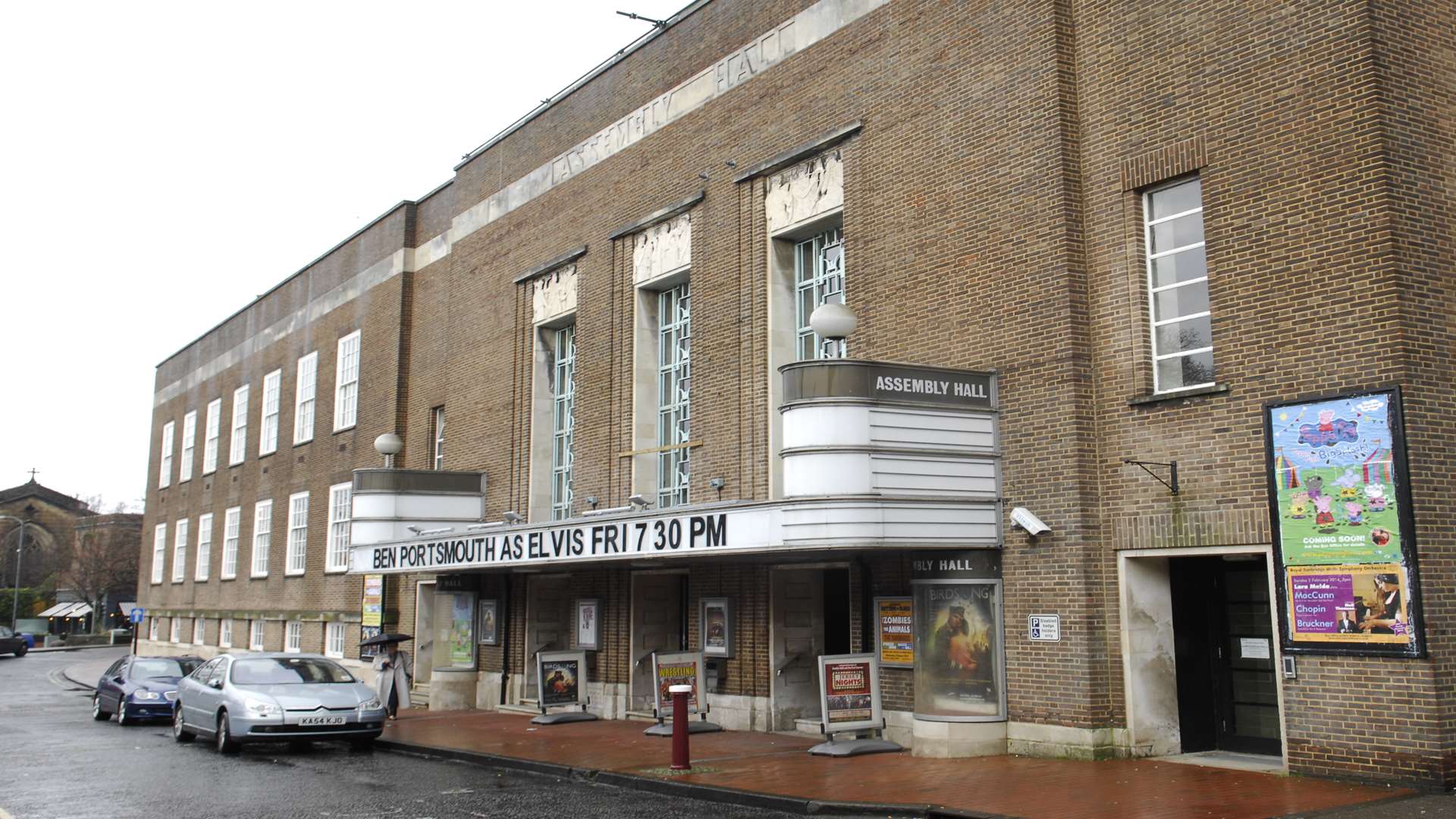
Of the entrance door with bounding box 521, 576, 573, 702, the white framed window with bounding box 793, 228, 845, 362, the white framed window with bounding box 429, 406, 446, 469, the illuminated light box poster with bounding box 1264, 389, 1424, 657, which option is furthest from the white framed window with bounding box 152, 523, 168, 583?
the illuminated light box poster with bounding box 1264, 389, 1424, 657

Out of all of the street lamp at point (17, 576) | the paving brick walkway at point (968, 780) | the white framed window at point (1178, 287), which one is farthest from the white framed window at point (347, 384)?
the street lamp at point (17, 576)

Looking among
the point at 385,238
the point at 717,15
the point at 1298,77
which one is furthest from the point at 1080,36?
the point at 385,238

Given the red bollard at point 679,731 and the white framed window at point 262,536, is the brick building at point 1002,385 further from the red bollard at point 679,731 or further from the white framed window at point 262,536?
the white framed window at point 262,536

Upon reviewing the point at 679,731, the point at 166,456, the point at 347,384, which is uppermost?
the point at 166,456

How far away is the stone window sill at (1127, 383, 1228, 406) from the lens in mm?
12727

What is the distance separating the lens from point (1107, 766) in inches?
500

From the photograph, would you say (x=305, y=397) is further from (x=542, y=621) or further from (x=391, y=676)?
(x=391, y=676)

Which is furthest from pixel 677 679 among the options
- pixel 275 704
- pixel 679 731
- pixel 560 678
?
pixel 275 704

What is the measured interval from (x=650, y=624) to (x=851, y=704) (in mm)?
6320

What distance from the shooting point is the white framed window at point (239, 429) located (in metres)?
39.3

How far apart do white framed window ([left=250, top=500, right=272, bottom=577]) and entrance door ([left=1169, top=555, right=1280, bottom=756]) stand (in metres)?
28.5

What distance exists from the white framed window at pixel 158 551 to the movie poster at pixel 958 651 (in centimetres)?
3912

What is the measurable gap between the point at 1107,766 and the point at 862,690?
328 centimetres

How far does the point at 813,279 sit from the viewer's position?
18.3m
